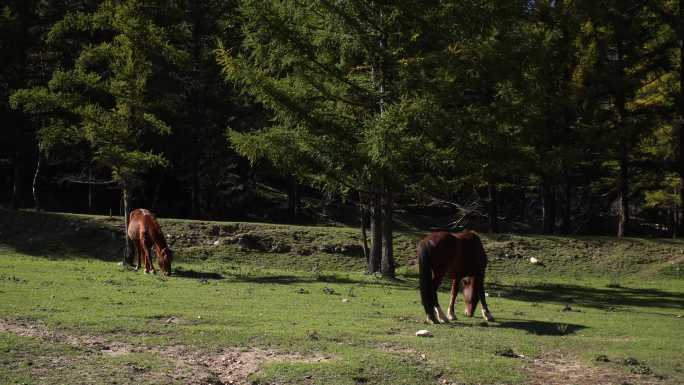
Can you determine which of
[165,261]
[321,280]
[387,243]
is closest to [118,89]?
[165,261]

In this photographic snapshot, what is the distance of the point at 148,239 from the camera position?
21.4m

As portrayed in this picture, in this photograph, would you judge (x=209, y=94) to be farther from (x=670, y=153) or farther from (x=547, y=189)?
(x=670, y=153)

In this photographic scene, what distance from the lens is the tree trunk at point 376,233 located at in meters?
22.5

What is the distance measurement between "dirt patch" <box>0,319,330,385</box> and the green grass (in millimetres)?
209

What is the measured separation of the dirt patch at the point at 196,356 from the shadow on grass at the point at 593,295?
10.4m

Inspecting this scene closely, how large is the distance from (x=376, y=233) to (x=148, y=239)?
7.16 meters

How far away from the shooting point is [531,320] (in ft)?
46.3

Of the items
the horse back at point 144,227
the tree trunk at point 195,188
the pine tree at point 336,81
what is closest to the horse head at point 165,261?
the horse back at point 144,227

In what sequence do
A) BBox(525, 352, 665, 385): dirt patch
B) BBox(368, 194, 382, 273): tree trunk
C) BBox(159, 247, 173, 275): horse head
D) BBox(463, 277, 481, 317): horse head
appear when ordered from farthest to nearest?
BBox(368, 194, 382, 273): tree trunk, BBox(159, 247, 173, 275): horse head, BBox(463, 277, 481, 317): horse head, BBox(525, 352, 665, 385): dirt patch

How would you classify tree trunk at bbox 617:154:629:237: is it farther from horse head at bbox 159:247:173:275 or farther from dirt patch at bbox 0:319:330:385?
dirt patch at bbox 0:319:330:385

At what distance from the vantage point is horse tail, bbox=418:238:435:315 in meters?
12.4

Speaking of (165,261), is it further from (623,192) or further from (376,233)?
(623,192)

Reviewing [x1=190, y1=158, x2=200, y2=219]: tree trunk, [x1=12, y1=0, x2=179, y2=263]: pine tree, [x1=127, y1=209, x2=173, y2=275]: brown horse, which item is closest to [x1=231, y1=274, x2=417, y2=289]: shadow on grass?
[x1=127, y1=209, x2=173, y2=275]: brown horse

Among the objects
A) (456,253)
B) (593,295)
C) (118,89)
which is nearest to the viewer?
(456,253)
